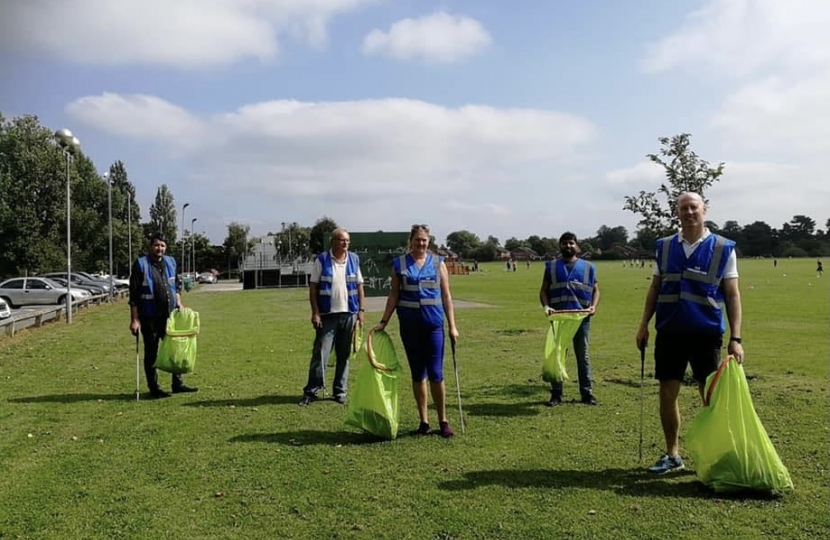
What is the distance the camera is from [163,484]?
5215 millimetres

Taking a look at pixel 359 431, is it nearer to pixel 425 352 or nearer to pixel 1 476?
pixel 425 352

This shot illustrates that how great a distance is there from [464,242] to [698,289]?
149 meters

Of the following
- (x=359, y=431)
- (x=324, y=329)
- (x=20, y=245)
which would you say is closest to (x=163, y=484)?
(x=359, y=431)

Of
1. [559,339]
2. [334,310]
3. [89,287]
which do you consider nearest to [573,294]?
[559,339]

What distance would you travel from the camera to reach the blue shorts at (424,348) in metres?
6.33

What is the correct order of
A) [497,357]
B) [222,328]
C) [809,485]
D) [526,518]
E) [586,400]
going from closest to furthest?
[526,518]
[809,485]
[586,400]
[497,357]
[222,328]

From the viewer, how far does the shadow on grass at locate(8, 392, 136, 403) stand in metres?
8.48

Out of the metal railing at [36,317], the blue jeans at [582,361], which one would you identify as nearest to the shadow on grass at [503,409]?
the blue jeans at [582,361]

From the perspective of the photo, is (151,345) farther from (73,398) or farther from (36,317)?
(36,317)

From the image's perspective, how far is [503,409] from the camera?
7.69 meters

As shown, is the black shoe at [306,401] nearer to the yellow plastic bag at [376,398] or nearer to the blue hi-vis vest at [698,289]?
the yellow plastic bag at [376,398]

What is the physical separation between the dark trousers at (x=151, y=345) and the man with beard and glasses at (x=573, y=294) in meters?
→ 4.87

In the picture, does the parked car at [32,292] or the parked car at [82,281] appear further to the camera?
the parked car at [82,281]

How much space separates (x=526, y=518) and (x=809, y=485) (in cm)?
224
